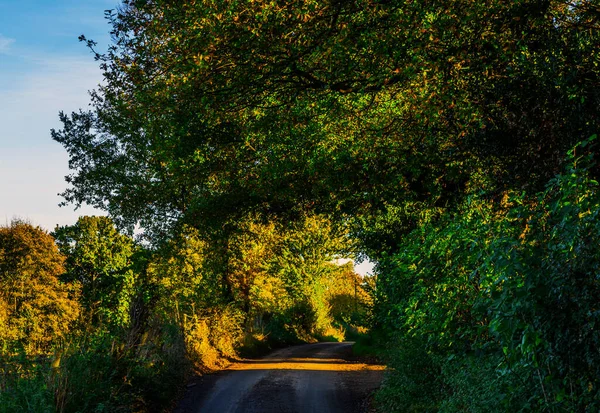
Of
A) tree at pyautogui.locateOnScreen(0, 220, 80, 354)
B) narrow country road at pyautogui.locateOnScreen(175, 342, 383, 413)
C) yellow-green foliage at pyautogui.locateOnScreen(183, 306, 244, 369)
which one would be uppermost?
tree at pyautogui.locateOnScreen(0, 220, 80, 354)

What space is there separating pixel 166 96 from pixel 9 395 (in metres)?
7.74

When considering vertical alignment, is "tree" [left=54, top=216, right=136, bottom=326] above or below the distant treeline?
above

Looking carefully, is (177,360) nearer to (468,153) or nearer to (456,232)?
(468,153)

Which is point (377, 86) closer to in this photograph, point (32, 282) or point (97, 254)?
point (32, 282)

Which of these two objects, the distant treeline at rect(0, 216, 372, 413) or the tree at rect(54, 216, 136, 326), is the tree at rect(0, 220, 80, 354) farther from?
the tree at rect(54, 216, 136, 326)

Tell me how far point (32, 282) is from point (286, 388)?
32961mm

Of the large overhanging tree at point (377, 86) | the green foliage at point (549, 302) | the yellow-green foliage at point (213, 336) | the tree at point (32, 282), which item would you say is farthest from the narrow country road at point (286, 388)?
the tree at point (32, 282)

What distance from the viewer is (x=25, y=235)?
4712 cm

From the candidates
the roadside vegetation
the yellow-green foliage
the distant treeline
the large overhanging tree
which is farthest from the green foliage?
the yellow-green foliage

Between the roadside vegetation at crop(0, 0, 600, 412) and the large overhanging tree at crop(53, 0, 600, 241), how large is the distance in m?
0.05

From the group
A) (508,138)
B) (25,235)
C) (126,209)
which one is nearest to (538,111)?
(508,138)

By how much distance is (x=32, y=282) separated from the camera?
45.8 m

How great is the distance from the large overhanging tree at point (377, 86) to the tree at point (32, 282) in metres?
31.8

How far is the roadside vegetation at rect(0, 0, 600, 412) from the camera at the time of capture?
5.76 m
